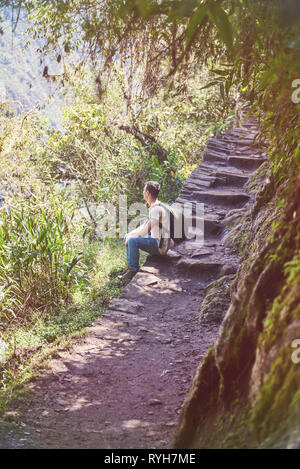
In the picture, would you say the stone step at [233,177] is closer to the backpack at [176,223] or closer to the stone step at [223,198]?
the stone step at [223,198]

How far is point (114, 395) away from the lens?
366cm

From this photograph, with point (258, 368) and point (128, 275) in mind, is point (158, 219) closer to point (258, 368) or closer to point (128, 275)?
point (128, 275)

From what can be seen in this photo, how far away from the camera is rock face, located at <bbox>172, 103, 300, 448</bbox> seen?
180 centimetres

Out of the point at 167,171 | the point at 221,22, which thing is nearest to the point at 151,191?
the point at 221,22

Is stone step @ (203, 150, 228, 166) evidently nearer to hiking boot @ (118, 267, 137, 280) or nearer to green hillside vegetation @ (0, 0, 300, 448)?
green hillside vegetation @ (0, 0, 300, 448)

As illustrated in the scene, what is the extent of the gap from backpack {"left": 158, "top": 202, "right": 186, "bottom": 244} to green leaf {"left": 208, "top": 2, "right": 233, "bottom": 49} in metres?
4.21

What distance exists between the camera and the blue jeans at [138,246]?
6.51 m

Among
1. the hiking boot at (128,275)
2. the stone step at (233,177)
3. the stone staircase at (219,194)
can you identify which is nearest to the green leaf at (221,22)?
the stone staircase at (219,194)

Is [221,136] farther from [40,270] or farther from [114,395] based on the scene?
[114,395]

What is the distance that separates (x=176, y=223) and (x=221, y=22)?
183 inches

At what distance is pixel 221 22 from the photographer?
2311mm

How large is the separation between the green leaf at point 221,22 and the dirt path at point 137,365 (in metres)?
2.17

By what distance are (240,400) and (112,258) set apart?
21.9 ft

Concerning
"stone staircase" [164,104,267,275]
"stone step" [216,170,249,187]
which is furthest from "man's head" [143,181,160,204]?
"stone step" [216,170,249,187]
